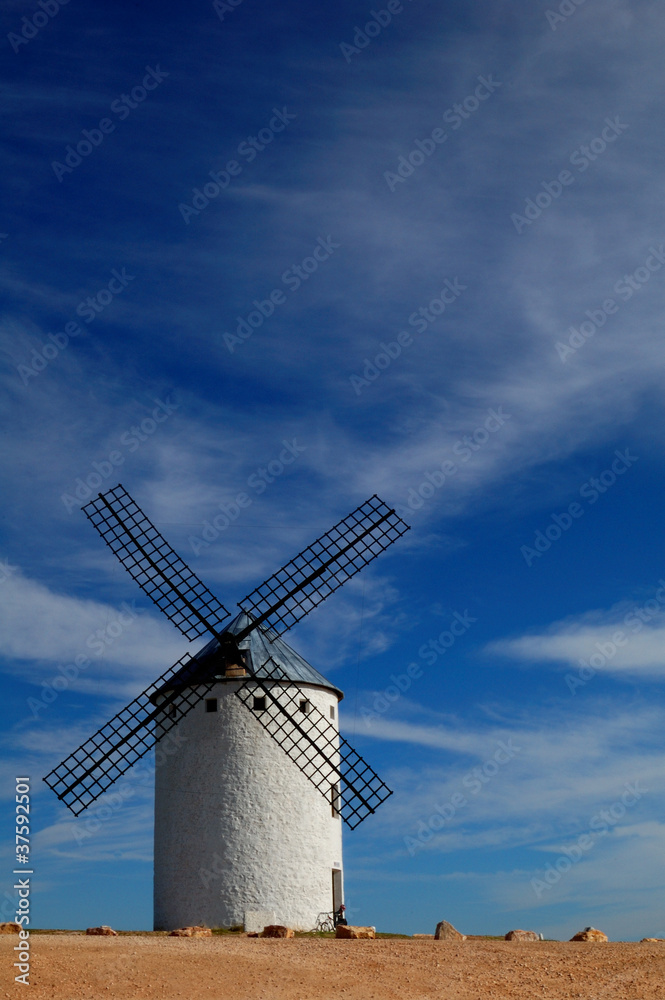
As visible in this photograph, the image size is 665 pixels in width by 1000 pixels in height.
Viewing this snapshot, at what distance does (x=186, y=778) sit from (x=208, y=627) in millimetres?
3768

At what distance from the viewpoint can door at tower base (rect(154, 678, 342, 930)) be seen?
23.3m

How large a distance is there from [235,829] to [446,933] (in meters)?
5.94

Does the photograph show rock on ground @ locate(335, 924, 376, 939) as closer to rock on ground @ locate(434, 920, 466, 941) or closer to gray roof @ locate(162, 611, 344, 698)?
rock on ground @ locate(434, 920, 466, 941)

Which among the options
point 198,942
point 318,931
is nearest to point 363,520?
point 318,931

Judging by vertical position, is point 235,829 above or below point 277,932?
above

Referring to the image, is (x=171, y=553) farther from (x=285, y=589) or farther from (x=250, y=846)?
(x=250, y=846)

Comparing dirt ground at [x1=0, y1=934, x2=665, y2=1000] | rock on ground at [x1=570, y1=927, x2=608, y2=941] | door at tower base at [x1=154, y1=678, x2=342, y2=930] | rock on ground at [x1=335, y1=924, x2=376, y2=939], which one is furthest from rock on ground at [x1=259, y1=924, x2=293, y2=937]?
rock on ground at [x1=570, y1=927, x2=608, y2=941]

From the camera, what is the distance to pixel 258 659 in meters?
25.1

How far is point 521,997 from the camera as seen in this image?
14.2m

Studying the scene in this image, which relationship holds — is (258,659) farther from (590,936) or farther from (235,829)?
(590,936)

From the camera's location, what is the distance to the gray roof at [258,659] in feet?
82.5

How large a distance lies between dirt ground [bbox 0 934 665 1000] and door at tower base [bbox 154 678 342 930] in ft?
19.2

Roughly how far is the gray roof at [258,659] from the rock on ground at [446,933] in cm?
717

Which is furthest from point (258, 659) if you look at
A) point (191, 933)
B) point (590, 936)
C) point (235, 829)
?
point (590, 936)
